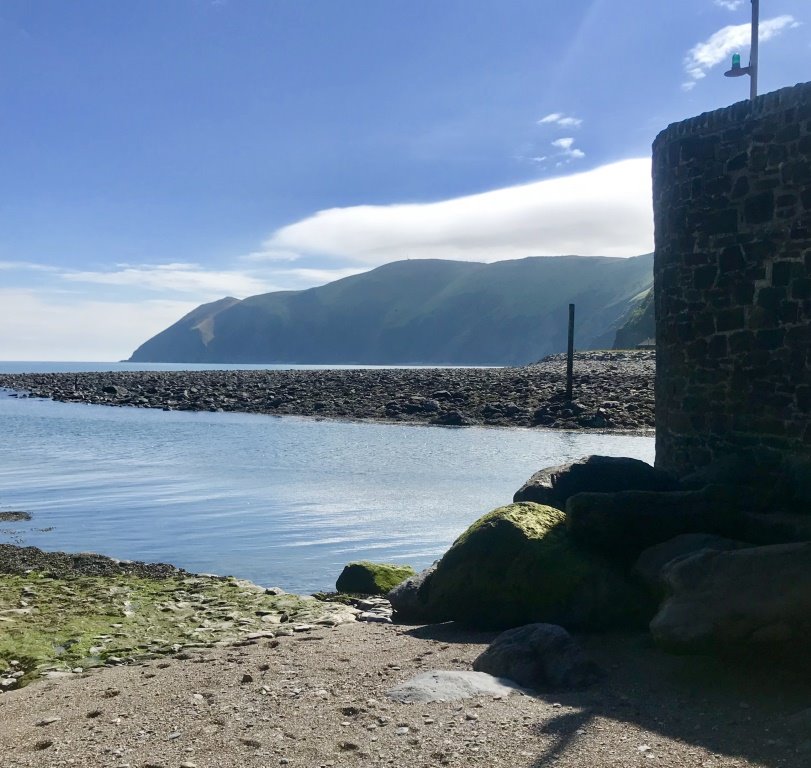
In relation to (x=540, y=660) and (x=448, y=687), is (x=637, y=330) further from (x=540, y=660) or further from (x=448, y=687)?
(x=448, y=687)

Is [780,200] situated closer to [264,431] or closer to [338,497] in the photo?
[338,497]

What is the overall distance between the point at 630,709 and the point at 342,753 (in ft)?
6.91

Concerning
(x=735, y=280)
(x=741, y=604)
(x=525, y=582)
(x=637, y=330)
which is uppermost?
(x=637, y=330)

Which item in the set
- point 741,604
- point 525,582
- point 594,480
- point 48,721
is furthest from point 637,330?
point 48,721

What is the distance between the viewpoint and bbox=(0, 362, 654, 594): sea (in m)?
13.3

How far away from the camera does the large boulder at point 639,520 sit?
27.0ft

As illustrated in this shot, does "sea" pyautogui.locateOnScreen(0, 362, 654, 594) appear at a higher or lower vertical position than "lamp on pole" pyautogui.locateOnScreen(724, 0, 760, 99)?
lower

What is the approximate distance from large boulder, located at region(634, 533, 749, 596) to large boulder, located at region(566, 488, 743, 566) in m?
0.23

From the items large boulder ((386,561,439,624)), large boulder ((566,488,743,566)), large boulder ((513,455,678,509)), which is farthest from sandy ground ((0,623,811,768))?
large boulder ((513,455,678,509))

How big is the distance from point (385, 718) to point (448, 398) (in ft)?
118

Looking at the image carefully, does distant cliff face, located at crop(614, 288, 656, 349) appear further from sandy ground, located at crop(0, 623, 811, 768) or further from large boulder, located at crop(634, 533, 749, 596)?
sandy ground, located at crop(0, 623, 811, 768)

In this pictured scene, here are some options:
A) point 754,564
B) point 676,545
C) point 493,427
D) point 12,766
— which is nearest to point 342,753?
point 12,766

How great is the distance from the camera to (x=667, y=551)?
7.84 meters

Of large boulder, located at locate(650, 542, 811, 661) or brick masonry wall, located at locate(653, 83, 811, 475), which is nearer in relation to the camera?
large boulder, located at locate(650, 542, 811, 661)
